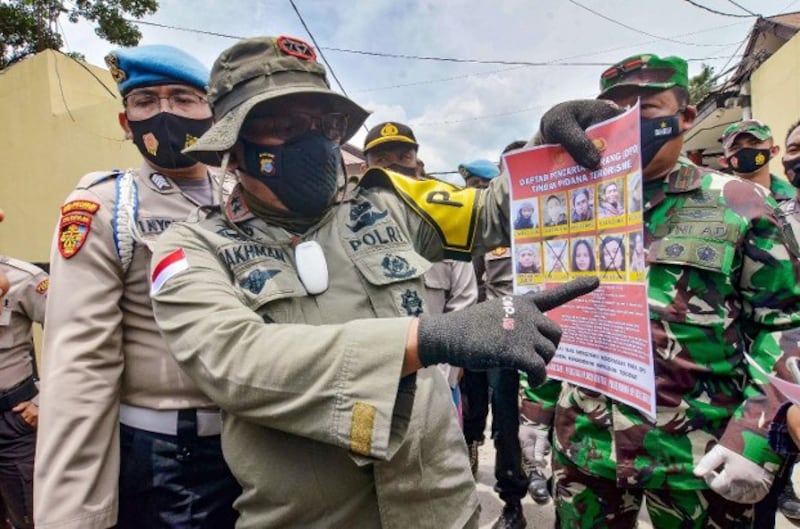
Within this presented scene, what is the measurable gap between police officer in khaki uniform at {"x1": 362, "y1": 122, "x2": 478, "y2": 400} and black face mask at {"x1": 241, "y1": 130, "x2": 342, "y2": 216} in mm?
1550

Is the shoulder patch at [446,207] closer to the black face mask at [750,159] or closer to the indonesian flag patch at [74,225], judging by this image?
the indonesian flag patch at [74,225]

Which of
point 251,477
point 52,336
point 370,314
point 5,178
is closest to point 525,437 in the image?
point 370,314

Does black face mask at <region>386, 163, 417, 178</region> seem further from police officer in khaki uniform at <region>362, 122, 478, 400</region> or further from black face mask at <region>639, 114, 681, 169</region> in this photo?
A: black face mask at <region>639, 114, 681, 169</region>

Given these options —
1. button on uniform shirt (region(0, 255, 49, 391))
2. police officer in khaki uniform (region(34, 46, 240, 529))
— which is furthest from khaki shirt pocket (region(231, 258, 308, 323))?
button on uniform shirt (region(0, 255, 49, 391))

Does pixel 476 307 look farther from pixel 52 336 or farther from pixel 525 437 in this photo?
pixel 525 437

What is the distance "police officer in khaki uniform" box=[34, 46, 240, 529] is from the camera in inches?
50.3

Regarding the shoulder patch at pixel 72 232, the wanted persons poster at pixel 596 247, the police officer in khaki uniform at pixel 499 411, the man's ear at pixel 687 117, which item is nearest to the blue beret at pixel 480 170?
the police officer in khaki uniform at pixel 499 411

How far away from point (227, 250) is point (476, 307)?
64cm

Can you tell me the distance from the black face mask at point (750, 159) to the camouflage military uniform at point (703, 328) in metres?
2.72

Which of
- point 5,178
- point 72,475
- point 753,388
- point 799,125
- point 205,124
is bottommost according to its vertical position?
point 72,475

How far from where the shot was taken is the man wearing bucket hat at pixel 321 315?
34.6 inches

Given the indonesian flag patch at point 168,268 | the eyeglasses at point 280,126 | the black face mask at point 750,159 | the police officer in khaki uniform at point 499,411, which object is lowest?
the police officer in khaki uniform at point 499,411

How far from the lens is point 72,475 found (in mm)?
1259

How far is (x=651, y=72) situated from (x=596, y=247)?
754 mm
